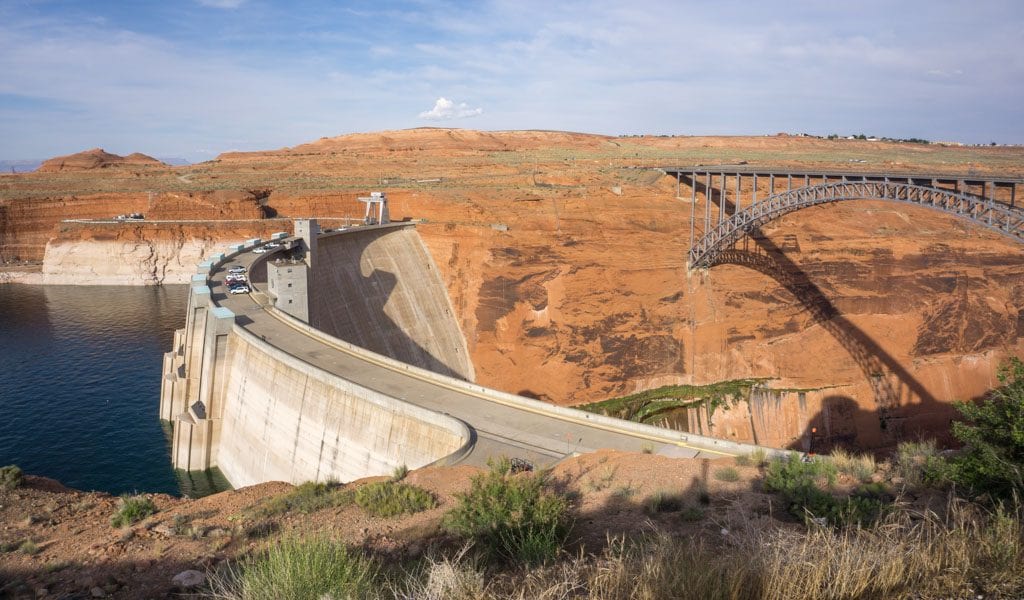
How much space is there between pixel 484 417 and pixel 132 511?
10.4m

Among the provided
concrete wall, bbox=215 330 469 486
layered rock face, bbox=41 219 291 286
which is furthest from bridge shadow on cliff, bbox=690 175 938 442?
layered rock face, bbox=41 219 291 286

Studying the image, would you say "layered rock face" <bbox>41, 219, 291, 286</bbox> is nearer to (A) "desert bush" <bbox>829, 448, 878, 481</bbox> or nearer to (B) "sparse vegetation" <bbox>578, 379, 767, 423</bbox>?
(B) "sparse vegetation" <bbox>578, 379, 767, 423</bbox>

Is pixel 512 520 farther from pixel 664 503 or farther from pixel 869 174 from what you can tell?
pixel 869 174

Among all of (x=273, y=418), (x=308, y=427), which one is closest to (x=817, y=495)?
(x=308, y=427)

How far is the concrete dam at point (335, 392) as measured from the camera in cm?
1959

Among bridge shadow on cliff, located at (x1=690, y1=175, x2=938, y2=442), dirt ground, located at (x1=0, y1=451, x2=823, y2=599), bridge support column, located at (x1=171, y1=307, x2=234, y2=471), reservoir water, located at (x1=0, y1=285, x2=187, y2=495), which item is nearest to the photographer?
dirt ground, located at (x1=0, y1=451, x2=823, y2=599)

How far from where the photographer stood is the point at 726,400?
123ft

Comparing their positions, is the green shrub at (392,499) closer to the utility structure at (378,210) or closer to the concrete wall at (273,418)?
the concrete wall at (273,418)

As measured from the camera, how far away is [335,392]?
72.7ft

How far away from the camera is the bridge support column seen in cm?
2750

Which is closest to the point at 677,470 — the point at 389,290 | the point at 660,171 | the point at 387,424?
the point at 387,424

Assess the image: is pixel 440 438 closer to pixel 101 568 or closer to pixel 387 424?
pixel 387 424

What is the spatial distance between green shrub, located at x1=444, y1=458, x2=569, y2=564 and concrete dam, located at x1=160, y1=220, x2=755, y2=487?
599 centimetres

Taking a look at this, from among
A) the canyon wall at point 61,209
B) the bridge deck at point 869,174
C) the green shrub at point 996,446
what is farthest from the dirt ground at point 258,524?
the canyon wall at point 61,209
